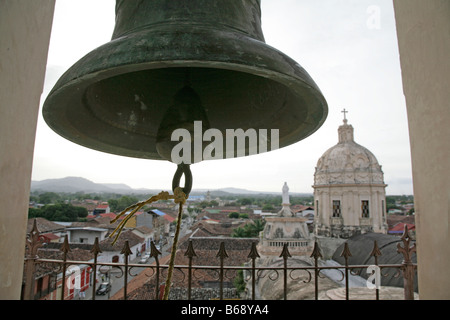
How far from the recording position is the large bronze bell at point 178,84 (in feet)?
3.03

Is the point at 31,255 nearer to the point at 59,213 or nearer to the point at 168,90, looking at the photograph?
the point at 168,90

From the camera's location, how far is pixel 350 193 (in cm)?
2372

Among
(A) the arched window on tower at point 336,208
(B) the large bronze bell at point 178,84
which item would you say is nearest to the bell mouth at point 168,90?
(B) the large bronze bell at point 178,84

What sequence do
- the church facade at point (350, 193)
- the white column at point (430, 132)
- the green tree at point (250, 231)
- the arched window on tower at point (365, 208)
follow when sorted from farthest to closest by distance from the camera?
the green tree at point (250, 231), the arched window on tower at point (365, 208), the church facade at point (350, 193), the white column at point (430, 132)

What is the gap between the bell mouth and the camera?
36.0 inches

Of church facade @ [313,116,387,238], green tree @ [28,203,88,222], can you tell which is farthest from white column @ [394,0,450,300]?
green tree @ [28,203,88,222]

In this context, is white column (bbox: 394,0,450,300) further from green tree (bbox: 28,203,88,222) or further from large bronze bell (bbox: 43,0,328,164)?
green tree (bbox: 28,203,88,222)

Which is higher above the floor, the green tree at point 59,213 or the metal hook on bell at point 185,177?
the metal hook on bell at point 185,177

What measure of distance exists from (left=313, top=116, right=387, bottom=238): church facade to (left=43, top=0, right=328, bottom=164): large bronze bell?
23.9 m

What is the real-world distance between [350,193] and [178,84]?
80.0 feet

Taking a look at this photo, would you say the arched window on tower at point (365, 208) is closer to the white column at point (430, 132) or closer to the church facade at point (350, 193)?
the church facade at point (350, 193)

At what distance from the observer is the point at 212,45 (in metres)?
0.93

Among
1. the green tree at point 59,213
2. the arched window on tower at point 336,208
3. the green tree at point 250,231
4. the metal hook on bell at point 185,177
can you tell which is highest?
the metal hook on bell at point 185,177

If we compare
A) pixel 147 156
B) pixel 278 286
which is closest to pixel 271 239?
pixel 278 286
